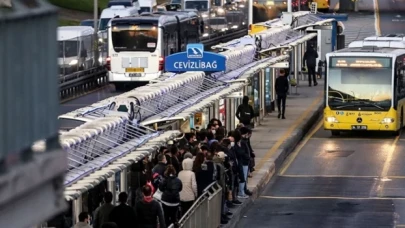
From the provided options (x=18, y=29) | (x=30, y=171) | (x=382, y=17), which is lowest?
(x=382, y=17)

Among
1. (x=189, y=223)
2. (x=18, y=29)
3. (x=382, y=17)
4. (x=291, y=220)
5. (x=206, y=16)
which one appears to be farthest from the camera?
(x=382, y=17)

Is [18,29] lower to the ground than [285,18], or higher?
higher

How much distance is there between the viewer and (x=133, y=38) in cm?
4697

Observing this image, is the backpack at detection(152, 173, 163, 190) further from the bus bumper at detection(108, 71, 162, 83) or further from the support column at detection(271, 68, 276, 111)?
the bus bumper at detection(108, 71, 162, 83)

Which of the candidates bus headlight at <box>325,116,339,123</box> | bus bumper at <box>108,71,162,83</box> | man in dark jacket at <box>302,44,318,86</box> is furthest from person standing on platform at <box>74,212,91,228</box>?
man in dark jacket at <box>302,44,318,86</box>

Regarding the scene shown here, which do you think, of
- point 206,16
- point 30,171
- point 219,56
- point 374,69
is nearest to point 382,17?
A: point 206,16

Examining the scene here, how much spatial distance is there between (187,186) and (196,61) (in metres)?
10.7

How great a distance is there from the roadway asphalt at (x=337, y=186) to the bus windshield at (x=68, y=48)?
11.7 m

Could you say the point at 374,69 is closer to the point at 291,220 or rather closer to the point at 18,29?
the point at 291,220

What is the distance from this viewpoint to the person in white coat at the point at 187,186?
59.0ft

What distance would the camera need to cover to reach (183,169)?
1822 cm

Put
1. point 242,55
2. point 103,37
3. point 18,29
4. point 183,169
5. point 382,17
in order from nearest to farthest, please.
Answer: point 18,29, point 183,169, point 242,55, point 103,37, point 382,17

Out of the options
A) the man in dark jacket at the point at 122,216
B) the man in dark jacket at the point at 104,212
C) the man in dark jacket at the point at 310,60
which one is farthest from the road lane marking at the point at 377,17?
the man in dark jacket at the point at 122,216

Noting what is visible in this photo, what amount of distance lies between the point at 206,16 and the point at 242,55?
1365 inches
